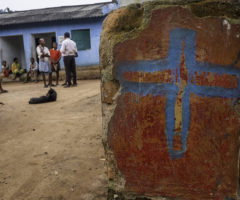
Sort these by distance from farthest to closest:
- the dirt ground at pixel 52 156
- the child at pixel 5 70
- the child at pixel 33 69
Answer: the child at pixel 5 70, the child at pixel 33 69, the dirt ground at pixel 52 156

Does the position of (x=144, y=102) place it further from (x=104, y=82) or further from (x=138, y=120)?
(x=104, y=82)

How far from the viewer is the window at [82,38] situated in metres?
11.9

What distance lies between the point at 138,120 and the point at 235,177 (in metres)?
0.55

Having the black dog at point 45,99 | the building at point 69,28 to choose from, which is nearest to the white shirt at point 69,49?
the black dog at point 45,99

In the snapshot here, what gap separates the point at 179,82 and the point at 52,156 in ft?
5.52

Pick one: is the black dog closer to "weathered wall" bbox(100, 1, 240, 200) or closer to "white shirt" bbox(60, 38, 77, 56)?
"white shirt" bbox(60, 38, 77, 56)

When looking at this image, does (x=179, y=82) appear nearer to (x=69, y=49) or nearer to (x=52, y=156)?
(x=52, y=156)

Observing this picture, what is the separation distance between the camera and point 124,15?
4.46 ft

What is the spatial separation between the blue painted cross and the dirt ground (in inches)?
31.1

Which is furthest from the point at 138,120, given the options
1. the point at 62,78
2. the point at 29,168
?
the point at 62,78

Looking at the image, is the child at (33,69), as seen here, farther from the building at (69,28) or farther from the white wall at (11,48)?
the white wall at (11,48)

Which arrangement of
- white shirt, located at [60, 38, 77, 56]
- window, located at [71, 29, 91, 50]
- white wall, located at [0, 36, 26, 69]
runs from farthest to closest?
white wall, located at [0, 36, 26, 69] → window, located at [71, 29, 91, 50] → white shirt, located at [60, 38, 77, 56]

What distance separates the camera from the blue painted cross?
1.20m

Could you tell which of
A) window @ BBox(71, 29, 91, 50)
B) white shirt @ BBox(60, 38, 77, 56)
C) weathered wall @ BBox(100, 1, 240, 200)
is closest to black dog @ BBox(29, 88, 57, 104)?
white shirt @ BBox(60, 38, 77, 56)
